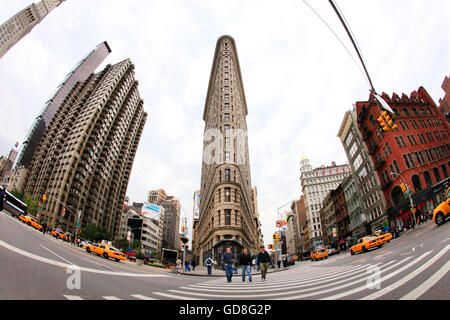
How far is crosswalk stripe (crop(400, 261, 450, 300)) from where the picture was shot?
327 cm

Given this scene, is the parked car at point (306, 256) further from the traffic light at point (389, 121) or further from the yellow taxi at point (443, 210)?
the traffic light at point (389, 121)

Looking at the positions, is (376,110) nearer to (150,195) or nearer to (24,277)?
(24,277)

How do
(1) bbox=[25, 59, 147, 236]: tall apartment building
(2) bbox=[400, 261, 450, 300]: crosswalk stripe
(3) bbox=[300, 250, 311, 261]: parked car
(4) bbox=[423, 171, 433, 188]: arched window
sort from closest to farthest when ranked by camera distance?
(2) bbox=[400, 261, 450, 300]: crosswalk stripe → (4) bbox=[423, 171, 433, 188]: arched window → (3) bbox=[300, 250, 311, 261]: parked car → (1) bbox=[25, 59, 147, 236]: tall apartment building

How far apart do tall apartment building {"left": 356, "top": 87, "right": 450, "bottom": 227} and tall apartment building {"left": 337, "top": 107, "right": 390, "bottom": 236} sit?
1.63 metres

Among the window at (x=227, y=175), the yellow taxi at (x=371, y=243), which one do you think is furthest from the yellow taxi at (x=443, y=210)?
the window at (x=227, y=175)

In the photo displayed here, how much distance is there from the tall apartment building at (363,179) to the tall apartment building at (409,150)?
163 centimetres

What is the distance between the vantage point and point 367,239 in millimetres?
20516

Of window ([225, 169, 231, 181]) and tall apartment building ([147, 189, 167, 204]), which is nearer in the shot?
window ([225, 169, 231, 181])

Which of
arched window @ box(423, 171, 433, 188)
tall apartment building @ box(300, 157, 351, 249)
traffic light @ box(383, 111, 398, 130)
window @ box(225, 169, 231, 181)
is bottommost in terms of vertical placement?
traffic light @ box(383, 111, 398, 130)

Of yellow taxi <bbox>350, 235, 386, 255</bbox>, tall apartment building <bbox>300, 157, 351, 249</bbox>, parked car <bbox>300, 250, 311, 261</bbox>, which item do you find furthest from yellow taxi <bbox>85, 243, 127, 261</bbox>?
tall apartment building <bbox>300, 157, 351, 249</bbox>

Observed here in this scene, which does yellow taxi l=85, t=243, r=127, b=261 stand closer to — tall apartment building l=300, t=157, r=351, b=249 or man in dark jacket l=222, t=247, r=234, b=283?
man in dark jacket l=222, t=247, r=234, b=283

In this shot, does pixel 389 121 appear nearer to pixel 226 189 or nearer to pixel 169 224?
pixel 226 189

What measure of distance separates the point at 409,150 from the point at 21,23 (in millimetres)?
122173

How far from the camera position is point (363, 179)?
49094 mm
